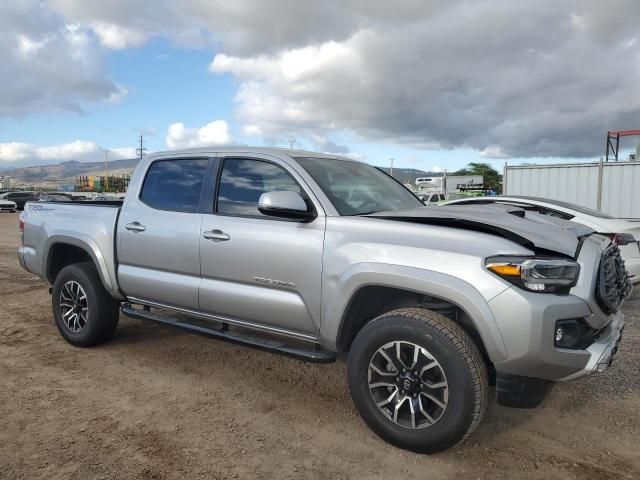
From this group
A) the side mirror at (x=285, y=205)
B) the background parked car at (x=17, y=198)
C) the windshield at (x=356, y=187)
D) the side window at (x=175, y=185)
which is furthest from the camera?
the background parked car at (x=17, y=198)

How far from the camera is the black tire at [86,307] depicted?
4.78 meters

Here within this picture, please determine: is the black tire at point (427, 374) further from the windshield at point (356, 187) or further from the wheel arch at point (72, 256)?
the wheel arch at point (72, 256)

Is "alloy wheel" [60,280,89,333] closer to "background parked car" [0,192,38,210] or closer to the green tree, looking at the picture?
"background parked car" [0,192,38,210]

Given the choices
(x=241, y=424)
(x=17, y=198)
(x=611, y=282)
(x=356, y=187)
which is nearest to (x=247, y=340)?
(x=241, y=424)

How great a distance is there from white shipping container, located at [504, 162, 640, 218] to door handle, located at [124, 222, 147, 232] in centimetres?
1176

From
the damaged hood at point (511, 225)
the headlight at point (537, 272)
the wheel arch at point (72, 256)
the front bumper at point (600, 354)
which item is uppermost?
the damaged hood at point (511, 225)

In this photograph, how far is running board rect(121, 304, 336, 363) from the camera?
11.1 ft

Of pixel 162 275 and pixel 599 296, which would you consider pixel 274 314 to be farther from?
pixel 599 296

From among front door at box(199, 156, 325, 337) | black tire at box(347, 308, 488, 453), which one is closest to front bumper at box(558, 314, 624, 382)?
black tire at box(347, 308, 488, 453)

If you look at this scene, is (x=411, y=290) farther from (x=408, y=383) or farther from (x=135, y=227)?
(x=135, y=227)

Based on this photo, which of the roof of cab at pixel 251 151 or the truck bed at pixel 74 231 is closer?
the roof of cab at pixel 251 151

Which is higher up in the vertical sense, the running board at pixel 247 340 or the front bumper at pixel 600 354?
the front bumper at pixel 600 354

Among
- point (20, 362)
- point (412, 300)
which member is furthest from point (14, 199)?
point (412, 300)

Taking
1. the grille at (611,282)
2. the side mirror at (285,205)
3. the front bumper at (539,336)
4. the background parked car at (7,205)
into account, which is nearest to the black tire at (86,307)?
the side mirror at (285,205)
